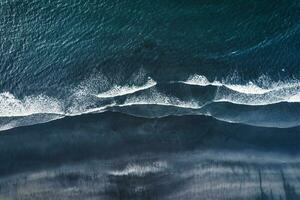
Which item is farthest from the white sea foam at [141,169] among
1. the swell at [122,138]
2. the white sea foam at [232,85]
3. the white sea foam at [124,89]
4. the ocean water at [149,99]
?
the white sea foam at [232,85]

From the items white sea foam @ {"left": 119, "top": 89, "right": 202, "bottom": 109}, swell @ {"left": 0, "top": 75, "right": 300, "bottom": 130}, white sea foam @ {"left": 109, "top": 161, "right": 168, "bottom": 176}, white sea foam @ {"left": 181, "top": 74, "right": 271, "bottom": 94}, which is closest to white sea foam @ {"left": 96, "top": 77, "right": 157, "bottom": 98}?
swell @ {"left": 0, "top": 75, "right": 300, "bottom": 130}

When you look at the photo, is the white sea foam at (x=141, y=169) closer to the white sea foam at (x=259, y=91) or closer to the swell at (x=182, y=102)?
the swell at (x=182, y=102)

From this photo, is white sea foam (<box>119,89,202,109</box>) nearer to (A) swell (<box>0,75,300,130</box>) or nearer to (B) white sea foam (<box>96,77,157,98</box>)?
(A) swell (<box>0,75,300,130</box>)

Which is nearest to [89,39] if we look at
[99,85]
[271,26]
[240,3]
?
[99,85]

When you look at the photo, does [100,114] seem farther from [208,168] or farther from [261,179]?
[261,179]

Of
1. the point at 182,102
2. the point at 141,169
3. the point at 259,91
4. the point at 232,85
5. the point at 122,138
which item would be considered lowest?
the point at 141,169

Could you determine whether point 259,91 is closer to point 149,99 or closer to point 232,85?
point 232,85

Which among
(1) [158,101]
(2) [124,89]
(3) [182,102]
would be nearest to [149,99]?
(1) [158,101]
